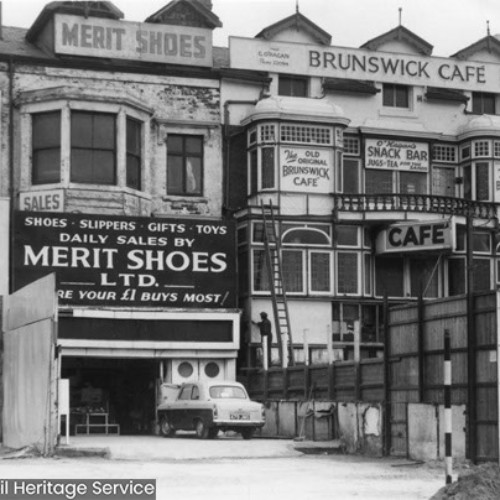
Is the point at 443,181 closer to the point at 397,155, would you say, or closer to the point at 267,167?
the point at 397,155

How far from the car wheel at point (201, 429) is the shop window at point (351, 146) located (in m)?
14.0

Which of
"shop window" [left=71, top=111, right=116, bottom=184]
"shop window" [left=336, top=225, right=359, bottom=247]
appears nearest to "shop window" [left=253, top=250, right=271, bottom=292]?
"shop window" [left=336, top=225, right=359, bottom=247]

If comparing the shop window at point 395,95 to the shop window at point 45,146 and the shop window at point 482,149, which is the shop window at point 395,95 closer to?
the shop window at point 482,149

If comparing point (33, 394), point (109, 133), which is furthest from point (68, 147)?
point (33, 394)

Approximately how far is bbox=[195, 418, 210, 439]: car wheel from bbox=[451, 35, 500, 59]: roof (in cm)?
1925

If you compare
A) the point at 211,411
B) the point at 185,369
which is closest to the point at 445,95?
the point at 185,369

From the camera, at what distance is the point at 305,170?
1666 inches

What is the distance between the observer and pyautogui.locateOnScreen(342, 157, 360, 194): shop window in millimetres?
44344

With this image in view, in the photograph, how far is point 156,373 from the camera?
39.7m

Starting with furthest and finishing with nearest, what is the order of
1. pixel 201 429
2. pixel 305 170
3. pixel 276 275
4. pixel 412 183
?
pixel 412 183 → pixel 305 170 → pixel 276 275 → pixel 201 429

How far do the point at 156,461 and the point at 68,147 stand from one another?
16.7m

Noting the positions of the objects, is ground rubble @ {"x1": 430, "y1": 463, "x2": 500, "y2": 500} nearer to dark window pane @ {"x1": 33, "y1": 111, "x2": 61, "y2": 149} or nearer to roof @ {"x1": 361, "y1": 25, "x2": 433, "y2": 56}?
dark window pane @ {"x1": 33, "y1": 111, "x2": 61, "y2": 149}

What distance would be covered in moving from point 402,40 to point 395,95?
1916 mm

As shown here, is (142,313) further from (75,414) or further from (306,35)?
(306,35)
